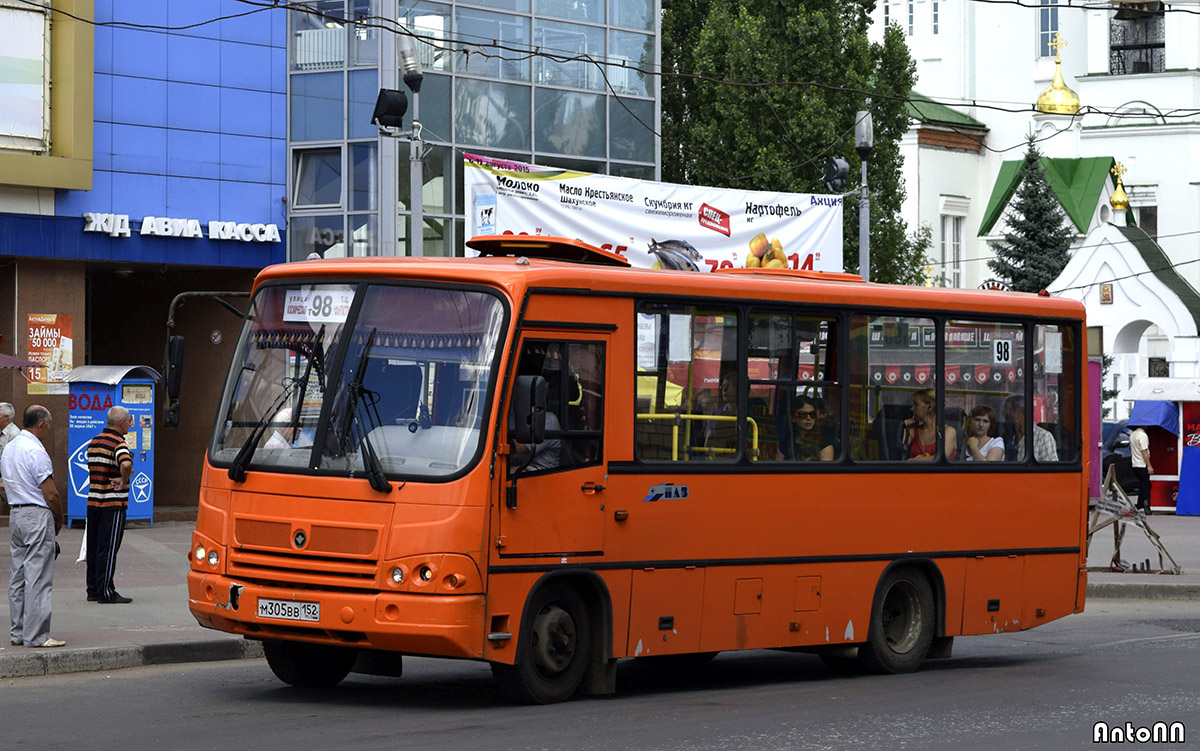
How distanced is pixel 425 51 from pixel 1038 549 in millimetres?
17446

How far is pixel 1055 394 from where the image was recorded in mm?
15016

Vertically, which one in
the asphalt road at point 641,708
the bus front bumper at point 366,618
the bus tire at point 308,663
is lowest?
the asphalt road at point 641,708

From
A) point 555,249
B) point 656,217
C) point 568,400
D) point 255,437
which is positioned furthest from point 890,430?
point 656,217

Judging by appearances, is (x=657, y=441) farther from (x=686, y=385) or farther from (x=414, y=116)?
(x=414, y=116)

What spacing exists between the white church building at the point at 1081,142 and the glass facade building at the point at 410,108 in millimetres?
39131

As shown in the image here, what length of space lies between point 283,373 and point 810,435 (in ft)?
12.5

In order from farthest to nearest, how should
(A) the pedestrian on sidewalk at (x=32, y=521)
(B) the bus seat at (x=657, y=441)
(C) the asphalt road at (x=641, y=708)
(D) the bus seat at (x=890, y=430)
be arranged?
1. (D) the bus seat at (x=890, y=430)
2. (A) the pedestrian on sidewalk at (x=32, y=521)
3. (B) the bus seat at (x=657, y=441)
4. (C) the asphalt road at (x=641, y=708)

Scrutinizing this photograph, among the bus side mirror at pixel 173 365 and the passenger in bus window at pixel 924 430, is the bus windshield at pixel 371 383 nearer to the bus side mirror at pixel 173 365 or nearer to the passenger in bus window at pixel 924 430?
the bus side mirror at pixel 173 365

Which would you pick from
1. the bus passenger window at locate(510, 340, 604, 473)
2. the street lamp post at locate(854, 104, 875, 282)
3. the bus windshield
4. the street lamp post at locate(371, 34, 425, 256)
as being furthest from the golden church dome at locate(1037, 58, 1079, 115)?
the bus windshield

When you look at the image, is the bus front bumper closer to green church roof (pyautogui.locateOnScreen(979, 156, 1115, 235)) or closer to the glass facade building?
the glass facade building

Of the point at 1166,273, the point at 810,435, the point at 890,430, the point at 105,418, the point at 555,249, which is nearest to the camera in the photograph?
the point at 555,249

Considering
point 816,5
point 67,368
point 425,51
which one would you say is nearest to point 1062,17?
point 816,5

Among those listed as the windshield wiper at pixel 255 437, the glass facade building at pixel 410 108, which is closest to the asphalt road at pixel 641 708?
the windshield wiper at pixel 255 437

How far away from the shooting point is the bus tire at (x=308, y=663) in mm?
12195
